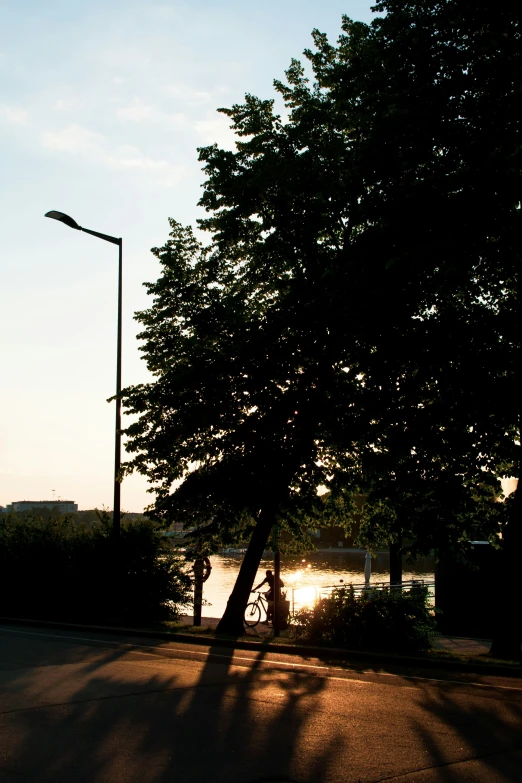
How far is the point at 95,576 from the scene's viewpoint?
23.7 m

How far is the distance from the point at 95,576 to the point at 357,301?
12.3m

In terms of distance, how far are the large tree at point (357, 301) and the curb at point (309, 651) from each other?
2.24 m

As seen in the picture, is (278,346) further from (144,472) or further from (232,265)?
(144,472)

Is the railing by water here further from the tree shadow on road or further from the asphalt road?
the tree shadow on road

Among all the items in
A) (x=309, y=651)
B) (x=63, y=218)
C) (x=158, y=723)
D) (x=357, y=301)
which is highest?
(x=63, y=218)

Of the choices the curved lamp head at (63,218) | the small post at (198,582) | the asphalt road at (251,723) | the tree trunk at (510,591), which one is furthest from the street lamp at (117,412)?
the tree trunk at (510,591)

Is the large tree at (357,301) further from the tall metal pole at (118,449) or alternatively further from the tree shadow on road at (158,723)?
the tree shadow on road at (158,723)

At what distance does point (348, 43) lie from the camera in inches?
861

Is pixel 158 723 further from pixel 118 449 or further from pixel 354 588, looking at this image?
pixel 118 449

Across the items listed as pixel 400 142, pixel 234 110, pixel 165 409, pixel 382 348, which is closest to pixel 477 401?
pixel 382 348

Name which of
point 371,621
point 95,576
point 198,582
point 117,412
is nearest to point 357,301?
point 371,621

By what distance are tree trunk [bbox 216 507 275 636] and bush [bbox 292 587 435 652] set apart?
3273mm

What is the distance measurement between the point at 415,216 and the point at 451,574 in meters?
13.0

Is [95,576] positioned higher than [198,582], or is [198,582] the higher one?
[95,576]
